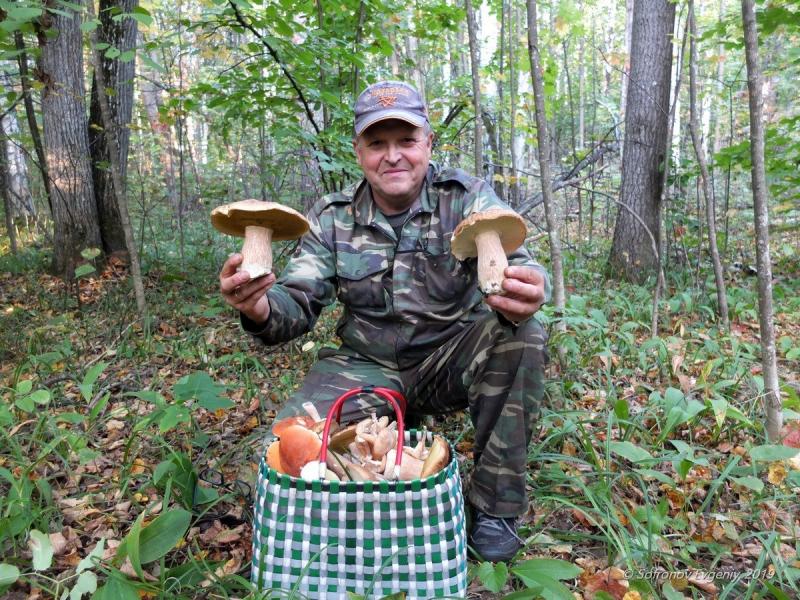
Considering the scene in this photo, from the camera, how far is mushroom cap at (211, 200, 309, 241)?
1996 mm

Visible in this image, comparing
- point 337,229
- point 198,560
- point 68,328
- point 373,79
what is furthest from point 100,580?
point 373,79

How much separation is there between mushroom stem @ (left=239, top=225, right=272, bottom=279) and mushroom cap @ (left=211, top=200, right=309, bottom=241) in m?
0.03

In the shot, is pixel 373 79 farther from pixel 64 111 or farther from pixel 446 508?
pixel 446 508


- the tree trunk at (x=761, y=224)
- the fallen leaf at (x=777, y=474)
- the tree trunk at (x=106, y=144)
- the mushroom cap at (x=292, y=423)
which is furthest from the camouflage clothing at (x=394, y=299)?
the tree trunk at (x=106, y=144)

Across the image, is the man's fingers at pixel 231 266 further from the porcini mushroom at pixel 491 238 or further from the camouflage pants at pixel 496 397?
the porcini mushroom at pixel 491 238

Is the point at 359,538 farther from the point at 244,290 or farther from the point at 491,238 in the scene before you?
the point at 491,238

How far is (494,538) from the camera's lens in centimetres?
208

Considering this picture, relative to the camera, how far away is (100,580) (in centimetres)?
188

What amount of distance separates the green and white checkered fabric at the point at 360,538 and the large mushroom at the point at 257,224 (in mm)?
822

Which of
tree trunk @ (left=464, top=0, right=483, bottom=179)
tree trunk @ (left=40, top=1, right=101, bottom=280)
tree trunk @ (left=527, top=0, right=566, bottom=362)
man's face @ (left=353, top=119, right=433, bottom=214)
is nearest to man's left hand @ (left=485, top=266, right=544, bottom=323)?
man's face @ (left=353, top=119, right=433, bottom=214)

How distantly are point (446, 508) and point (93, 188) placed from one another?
607 centimetres

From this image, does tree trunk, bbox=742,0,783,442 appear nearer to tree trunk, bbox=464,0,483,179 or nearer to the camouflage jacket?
the camouflage jacket

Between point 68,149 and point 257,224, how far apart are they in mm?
4925

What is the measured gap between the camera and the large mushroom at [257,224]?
79.0 inches
